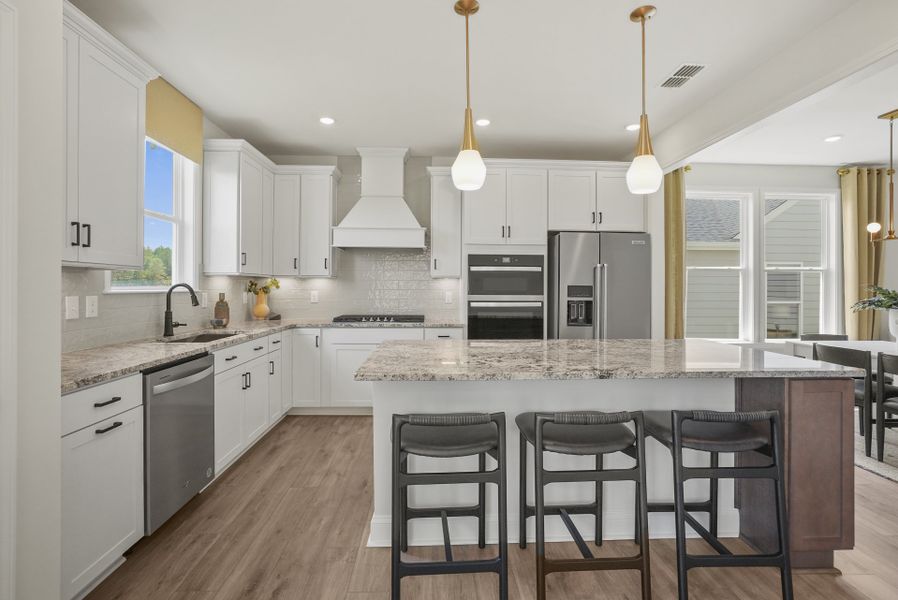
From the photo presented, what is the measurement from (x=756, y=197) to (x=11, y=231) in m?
6.23

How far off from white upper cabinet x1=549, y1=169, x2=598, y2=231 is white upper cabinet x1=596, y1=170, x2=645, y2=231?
0.39ft

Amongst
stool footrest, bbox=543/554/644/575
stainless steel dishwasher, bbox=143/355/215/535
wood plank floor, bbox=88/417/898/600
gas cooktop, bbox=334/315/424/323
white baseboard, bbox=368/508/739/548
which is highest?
gas cooktop, bbox=334/315/424/323

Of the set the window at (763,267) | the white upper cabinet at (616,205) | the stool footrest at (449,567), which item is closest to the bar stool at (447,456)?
the stool footrest at (449,567)

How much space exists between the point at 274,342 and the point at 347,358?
0.70 metres

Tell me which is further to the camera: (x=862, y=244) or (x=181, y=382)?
(x=862, y=244)

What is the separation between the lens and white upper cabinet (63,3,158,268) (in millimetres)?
1979

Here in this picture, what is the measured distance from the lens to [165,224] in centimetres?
340

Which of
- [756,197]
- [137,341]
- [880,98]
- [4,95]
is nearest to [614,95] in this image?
[880,98]

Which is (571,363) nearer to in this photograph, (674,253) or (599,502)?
(599,502)

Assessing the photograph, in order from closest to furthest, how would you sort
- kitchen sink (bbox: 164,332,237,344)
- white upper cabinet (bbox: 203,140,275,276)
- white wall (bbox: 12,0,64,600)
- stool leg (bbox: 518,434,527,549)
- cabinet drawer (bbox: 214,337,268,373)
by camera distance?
white wall (bbox: 12,0,64,600) → stool leg (bbox: 518,434,527,549) → cabinet drawer (bbox: 214,337,268,373) → kitchen sink (bbox: 164,332,237,344) → white upper cabinet (bbox: 203,140,275,276)

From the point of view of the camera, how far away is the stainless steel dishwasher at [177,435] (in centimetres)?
209

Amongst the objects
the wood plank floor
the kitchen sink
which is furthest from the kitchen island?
the kitchen sink

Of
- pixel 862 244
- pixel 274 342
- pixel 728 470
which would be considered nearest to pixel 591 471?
pixel 728 470

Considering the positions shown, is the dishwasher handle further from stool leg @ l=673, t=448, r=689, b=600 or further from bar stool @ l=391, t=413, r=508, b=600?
stool leg @ l=673, t=448, r=689, b=600
